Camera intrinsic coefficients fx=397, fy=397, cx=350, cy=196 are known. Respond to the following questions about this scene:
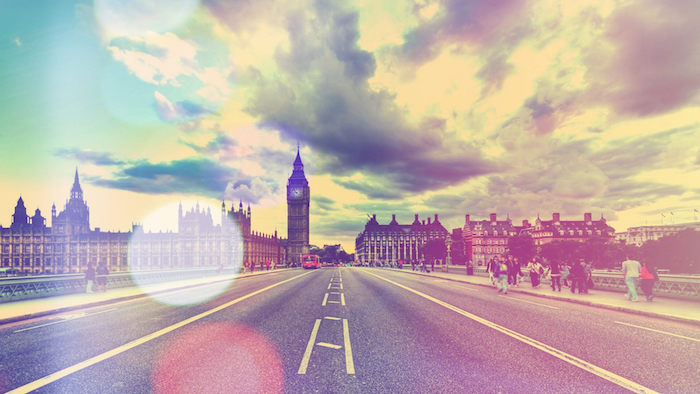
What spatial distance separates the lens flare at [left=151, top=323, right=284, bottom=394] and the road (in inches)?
1.1

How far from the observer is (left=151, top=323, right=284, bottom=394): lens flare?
18.7 feet

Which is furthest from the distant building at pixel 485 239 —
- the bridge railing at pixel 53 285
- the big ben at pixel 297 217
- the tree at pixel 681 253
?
the bridge railing at pixel 53 285

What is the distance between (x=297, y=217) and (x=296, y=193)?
34.8ft

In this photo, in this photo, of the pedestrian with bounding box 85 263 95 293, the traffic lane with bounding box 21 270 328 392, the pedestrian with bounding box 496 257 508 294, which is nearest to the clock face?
the pedestrian with bounding box 85 263 95 293

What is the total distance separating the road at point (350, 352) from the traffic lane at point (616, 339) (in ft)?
0.11

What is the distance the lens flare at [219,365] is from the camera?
18.7 feet

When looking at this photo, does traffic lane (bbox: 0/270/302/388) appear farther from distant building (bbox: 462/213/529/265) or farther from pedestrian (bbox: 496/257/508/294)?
distant building (bbox: 462/213/529/265)

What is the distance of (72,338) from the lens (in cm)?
935

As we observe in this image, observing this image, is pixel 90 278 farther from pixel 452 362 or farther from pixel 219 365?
pixel 452 362

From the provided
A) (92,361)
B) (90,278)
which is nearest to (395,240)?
(90,278)

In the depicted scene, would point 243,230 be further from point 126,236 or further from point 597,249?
point 597,249

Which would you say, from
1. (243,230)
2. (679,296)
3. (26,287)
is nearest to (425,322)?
(679,296)

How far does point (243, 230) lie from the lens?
13462 cm

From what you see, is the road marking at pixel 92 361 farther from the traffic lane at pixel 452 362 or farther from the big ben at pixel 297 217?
the big ben at pixel 297 217
